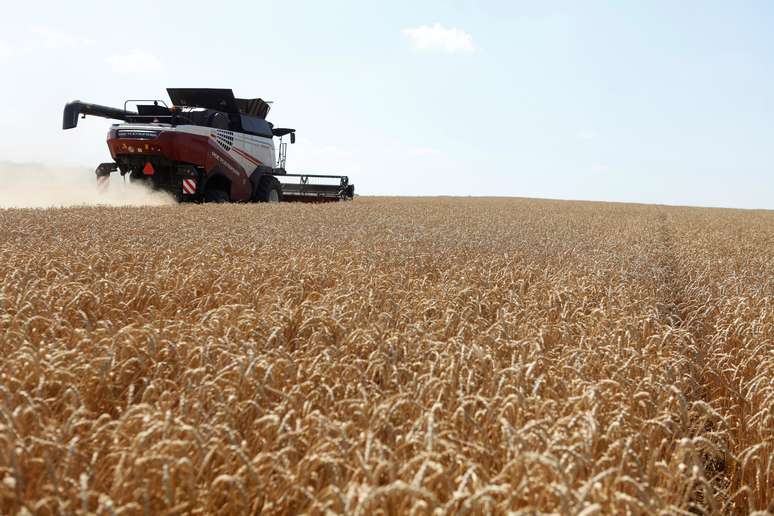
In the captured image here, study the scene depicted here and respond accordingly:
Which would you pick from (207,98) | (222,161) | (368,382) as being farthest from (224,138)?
(368,382)

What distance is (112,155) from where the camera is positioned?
1797 centimetres

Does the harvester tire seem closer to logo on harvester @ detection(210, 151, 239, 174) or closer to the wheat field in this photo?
logo on harvester @ detection(210, 151, 239, 174)

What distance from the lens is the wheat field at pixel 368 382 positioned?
224cm

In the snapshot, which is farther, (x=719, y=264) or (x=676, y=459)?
(x=719, y=264)

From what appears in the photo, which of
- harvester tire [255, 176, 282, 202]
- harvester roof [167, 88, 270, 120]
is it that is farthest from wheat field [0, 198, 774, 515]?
harvester tire [255, 176, 282, 202]

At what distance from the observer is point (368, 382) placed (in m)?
3.33

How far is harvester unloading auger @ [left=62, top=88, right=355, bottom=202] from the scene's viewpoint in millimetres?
17469

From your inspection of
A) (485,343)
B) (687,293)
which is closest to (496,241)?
(687,293)

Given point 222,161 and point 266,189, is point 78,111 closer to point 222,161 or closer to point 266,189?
point 222,161

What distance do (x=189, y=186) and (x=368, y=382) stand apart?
16.1 meters

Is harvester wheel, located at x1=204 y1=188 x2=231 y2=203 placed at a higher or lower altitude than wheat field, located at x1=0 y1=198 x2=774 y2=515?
higher

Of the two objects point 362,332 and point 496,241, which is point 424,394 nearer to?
point 362,332

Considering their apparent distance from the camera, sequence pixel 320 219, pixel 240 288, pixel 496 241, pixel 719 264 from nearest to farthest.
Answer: pixel 240 288 → pixel 719 264 → pixel 496 241 → pixel 320 219

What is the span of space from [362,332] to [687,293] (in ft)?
16.1
